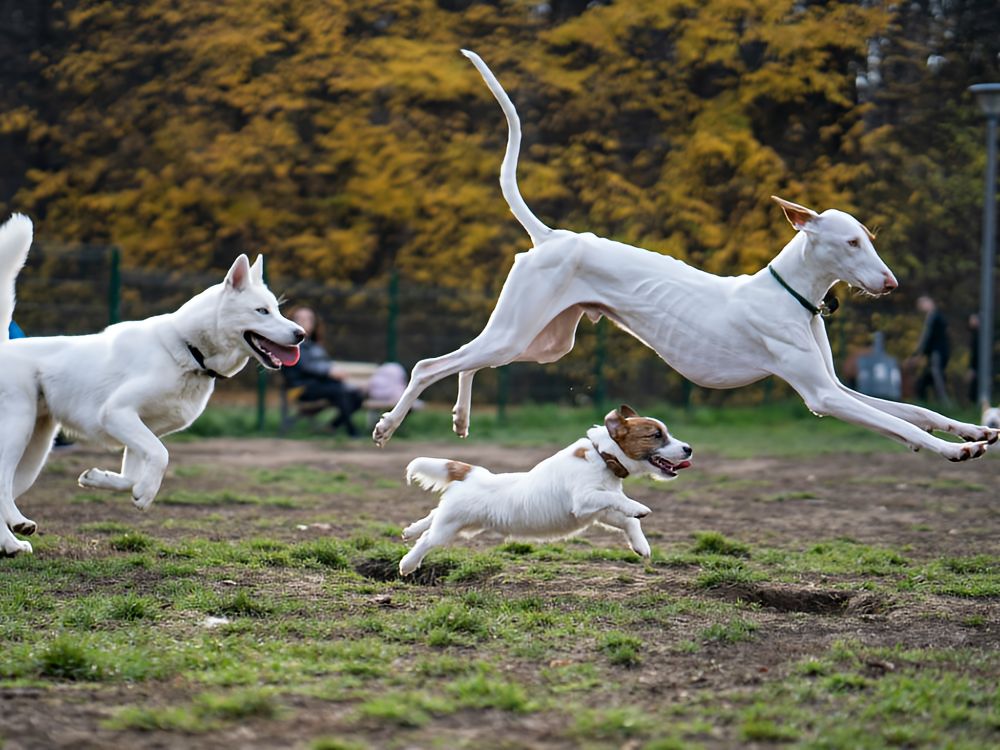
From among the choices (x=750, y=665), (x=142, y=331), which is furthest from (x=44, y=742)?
(x=142, y=331)

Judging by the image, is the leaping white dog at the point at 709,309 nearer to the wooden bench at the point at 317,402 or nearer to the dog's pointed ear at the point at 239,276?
the dog's pointed ear at the point at 239,276

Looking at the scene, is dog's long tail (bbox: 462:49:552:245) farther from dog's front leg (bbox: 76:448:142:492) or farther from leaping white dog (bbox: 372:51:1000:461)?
dog's front leg (bbox: 76:448:142:492)

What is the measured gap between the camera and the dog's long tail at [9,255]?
22.8 feet

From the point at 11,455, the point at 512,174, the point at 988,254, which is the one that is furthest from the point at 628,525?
the point at 988,254

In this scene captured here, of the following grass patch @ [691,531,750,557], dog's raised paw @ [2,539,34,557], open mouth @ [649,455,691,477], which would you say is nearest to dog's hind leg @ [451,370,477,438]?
open mouth @ [649,455,691,477]

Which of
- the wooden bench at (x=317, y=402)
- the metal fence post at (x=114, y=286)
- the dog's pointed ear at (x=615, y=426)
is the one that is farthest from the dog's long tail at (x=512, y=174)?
the metal fence post at (x=114, y=286)

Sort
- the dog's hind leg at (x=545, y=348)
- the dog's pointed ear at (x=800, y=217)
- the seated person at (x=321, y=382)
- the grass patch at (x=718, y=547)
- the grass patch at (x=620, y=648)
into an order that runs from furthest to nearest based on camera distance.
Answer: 1. the seated person at (x=321, y=382)
2. the grass patch at (x=718, y=547)
3. the dog's hind leg at (x=545, y=348)
4. the dog's pointed ear at (x=800, y=217)
5. the grass patch at (x=620, y=648)

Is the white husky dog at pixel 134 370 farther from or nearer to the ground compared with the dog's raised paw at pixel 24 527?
farther from the ground

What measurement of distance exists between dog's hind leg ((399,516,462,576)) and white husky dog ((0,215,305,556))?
120cm

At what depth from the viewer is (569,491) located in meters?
6.21

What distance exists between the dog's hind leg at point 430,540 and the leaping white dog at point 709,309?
52cm

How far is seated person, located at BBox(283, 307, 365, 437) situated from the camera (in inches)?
631

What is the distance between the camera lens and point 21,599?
5688 millimetres

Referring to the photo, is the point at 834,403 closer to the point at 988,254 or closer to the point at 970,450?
the point at 970,450
